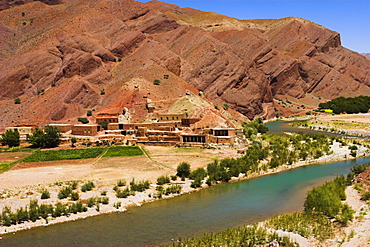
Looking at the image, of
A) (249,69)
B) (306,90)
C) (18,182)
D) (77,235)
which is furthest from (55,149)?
(306,90)

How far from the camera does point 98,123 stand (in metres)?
66.0

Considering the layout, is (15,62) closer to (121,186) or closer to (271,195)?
(121,186)

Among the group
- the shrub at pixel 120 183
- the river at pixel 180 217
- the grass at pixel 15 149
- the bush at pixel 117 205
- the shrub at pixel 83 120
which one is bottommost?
the river at pixel 180 217

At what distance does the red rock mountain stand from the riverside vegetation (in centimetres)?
4763

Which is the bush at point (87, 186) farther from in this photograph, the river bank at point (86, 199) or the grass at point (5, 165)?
the grass at point (5, 165)

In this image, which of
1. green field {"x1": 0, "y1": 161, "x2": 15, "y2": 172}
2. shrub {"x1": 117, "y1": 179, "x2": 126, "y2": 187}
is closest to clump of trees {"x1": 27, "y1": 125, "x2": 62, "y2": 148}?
green field {"x1": 0, "y1": 161, "x2": 15, "y2": 172}

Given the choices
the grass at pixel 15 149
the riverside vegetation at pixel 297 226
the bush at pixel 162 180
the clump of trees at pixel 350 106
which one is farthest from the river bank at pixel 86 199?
the clump of trees at pixel 350 106

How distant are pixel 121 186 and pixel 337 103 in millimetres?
96879

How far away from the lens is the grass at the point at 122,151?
48.4m

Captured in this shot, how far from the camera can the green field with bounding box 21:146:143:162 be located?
46.5 metres

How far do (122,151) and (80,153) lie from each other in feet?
17.2

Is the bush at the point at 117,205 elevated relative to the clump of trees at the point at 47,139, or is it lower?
lower

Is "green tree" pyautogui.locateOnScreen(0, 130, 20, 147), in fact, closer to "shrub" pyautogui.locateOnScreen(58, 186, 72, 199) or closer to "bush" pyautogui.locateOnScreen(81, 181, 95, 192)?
"bush" pyautogui.locateOnScreen(81, 181, 95, 192)

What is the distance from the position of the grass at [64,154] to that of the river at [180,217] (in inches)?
784
